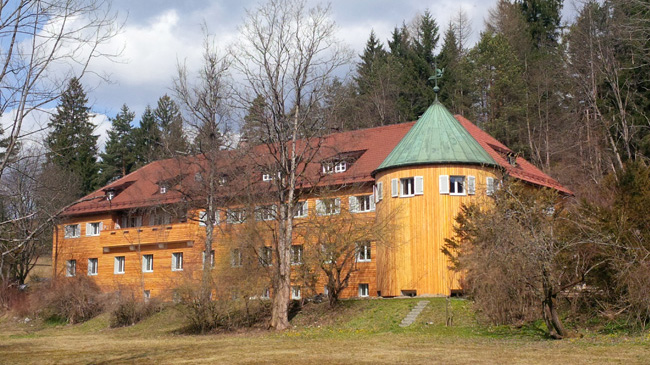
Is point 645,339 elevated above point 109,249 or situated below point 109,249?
below

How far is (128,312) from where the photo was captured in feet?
115

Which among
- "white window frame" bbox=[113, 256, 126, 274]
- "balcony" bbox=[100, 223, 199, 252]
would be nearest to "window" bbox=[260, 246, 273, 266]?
"balcony" bbox=[100, 223, 199, 252]

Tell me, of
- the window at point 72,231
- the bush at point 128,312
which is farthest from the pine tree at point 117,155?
the bush at point 128,312

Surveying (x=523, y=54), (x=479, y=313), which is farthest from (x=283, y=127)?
(x=523, y=54)

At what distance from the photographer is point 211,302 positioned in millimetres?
29531

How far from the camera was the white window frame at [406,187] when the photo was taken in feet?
106

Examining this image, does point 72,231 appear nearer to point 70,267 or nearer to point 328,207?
point 70,267

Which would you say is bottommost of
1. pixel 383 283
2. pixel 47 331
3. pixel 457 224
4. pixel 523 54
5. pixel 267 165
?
pixel 47 331

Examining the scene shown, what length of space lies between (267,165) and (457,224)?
8536 millimetres

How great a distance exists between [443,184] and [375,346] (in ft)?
46.6

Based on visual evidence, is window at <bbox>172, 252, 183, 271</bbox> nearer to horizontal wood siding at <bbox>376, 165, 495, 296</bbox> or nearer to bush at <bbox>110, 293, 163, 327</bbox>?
bush at <bbox>110, 293, 163, 327</bbox>

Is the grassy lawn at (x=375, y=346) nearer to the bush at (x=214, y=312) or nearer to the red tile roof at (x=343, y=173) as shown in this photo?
the bush at (x=214, y=312)

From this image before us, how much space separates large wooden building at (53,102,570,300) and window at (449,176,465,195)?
4 centimetres

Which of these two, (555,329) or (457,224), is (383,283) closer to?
(457,224)
